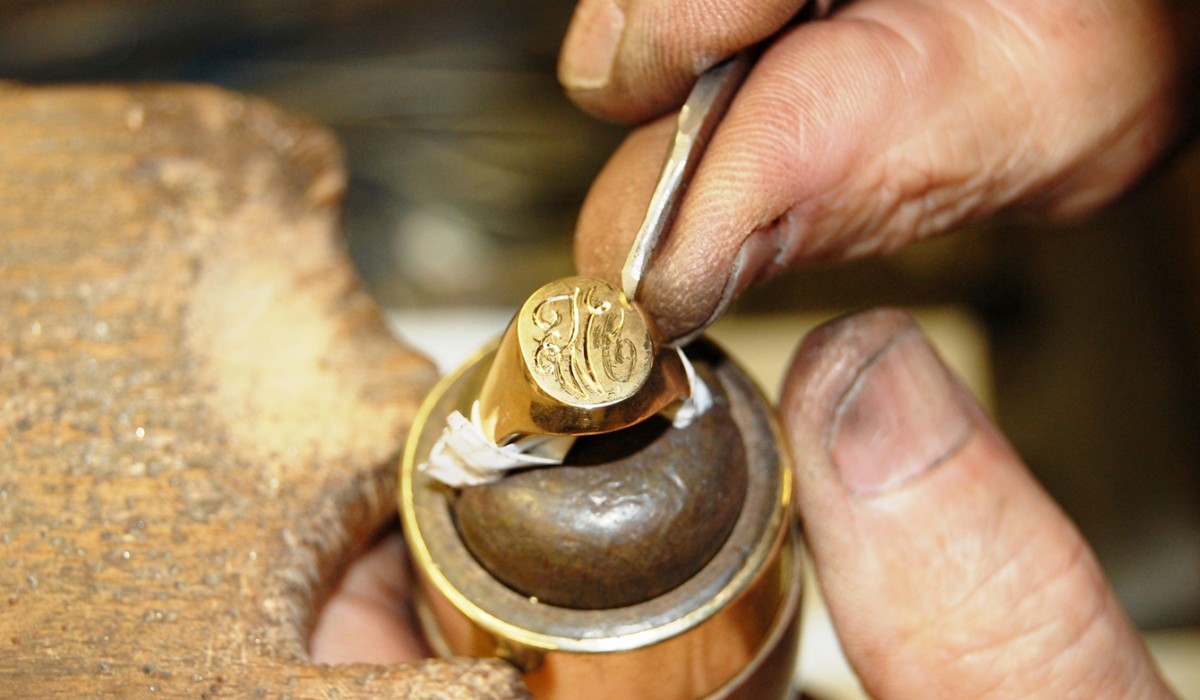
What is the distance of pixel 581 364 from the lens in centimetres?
60

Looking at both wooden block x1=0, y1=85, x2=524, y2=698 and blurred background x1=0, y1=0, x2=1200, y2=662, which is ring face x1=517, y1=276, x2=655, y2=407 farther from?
blurred background x1=0, y1=0, x2=1200, y2=662

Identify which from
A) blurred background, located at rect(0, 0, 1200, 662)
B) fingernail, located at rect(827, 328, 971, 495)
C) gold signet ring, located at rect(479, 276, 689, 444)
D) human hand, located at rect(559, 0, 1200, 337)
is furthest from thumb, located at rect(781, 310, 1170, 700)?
blurred background, located at rect(0, 0, 1200, 662)

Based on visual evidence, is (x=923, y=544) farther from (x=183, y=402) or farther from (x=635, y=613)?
(x=183, y=402)

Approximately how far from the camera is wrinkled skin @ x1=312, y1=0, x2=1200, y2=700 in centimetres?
76

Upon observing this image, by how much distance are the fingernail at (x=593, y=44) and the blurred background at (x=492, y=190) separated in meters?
0.82

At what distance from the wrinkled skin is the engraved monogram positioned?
107 millimetres

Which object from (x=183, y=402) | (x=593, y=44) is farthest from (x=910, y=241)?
(x=183, y=402)

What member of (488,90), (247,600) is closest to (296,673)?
(247,600)

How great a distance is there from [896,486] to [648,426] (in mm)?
254

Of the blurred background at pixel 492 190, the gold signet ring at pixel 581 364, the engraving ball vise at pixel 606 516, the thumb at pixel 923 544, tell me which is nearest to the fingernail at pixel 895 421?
the thumb at pixel 923 544

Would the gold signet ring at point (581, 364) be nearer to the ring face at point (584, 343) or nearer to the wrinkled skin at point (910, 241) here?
the ring face at point (584, 343)

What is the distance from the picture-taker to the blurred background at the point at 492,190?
156cm

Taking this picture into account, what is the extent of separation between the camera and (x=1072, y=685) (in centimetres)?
84

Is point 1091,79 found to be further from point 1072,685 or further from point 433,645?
point 433,645
